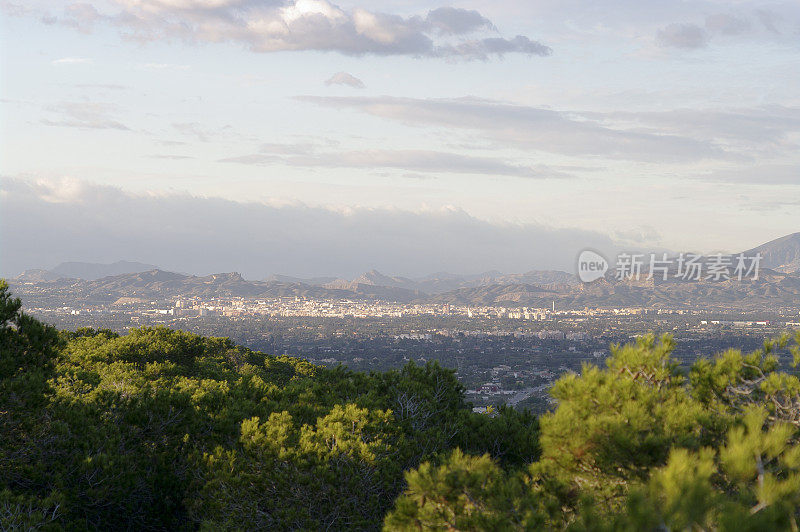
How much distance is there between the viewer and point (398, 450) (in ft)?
40.1

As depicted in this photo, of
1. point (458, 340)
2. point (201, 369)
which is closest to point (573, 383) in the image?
point (201, 369)

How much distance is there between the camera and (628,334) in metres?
171

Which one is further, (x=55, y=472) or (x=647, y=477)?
(x=55, y=472)

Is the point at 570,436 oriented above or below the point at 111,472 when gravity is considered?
above

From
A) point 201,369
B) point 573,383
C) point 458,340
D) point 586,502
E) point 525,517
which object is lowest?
point 458,340

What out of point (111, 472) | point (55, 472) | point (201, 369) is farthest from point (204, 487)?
point (201, 369)

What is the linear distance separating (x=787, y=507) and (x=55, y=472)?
37.1 feet

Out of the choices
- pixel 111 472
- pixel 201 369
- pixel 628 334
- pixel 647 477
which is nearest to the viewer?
pixel 647 477

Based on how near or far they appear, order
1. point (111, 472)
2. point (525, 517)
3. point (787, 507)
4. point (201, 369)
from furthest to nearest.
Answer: point (201, 369) → point (111, 472) → point (525, 517) → point (787, 507)

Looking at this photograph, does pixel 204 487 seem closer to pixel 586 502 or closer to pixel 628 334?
pixel 586 502

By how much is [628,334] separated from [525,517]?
176 m

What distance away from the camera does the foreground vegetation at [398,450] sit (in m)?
5.69

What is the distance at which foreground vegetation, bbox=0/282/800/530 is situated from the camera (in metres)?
5.69

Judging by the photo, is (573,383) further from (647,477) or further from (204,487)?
(204,487)
